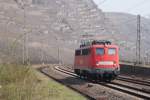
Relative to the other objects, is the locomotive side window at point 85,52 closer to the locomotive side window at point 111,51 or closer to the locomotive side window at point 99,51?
the locomotive side window at point 99,51

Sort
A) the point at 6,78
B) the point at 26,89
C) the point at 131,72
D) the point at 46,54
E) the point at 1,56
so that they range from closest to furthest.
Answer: the point at 26,89
the point at 1,56
the point at 6,78
the point at 131,72
the point at 46,54

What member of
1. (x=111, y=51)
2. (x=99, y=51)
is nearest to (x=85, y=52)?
(x=99, y=51)

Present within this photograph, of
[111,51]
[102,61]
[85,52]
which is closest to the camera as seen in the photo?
[102,61]

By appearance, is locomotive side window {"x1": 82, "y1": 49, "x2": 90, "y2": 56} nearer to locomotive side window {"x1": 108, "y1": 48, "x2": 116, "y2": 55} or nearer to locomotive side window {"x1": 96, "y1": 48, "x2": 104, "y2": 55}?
locomotive side window {"x1": 96, "y1": 48, "x2": 104, "y2": 55}

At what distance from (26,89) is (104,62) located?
15.5 meters

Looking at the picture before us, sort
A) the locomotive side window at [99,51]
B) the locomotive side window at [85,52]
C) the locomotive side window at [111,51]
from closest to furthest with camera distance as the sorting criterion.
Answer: the locomotive side window at [99,51] → the locomotive side window at [111,51] → the locomotive side window at [85,52]

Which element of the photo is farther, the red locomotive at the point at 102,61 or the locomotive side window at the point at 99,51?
the locomotive side window at the point at 99,51

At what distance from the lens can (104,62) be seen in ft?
99.5

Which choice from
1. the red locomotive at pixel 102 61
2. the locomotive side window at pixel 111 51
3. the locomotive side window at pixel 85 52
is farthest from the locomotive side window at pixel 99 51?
the locomotive side window at pixel 85 52

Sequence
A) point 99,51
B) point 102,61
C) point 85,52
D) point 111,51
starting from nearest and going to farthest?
point 102,61 < point 99,51 < point 111,51 < point 85,52

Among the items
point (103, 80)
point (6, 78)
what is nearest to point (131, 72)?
point (103, 80)

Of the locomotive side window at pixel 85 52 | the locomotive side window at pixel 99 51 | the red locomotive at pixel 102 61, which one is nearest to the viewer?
the red locomotive at pixel 102 61

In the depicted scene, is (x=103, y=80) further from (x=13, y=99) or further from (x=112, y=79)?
(x=13, y=99)

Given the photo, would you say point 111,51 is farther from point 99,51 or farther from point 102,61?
point 102,61
